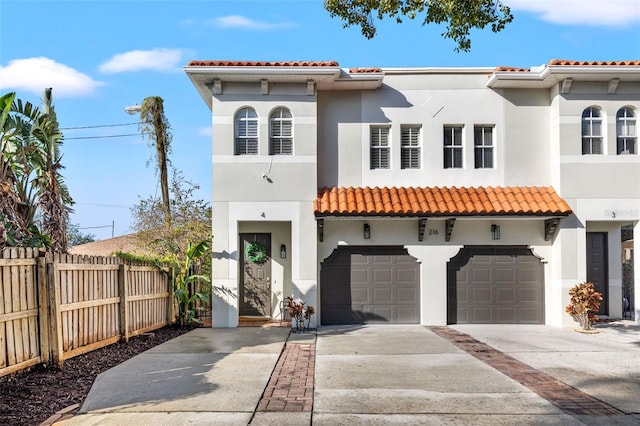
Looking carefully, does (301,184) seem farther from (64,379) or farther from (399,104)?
(64,379)

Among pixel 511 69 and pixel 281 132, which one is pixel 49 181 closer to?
pixel 281 132

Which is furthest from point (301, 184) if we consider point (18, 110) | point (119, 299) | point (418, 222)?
point (18, 110)

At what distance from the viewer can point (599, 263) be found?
16.1 meters

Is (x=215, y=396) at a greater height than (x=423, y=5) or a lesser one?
lesser

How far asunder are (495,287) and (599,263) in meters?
3.62

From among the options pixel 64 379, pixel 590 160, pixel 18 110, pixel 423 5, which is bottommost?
pixel 64 379

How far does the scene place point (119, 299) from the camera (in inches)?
446

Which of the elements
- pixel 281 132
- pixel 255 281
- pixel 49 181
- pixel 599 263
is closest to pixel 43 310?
pixel 49 181

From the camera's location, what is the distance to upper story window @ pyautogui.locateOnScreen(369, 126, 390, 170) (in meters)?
15.3

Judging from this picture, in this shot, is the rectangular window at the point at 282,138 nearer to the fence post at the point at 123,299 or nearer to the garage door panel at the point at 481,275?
the fence post at the point at 123,299

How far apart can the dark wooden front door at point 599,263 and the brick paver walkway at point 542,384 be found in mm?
6344

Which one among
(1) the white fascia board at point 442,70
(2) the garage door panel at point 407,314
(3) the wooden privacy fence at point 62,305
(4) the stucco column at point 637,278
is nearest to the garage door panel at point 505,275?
(2) the garage door panel at point 407,314

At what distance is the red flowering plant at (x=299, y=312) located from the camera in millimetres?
13359

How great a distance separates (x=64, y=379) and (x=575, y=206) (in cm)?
1236
